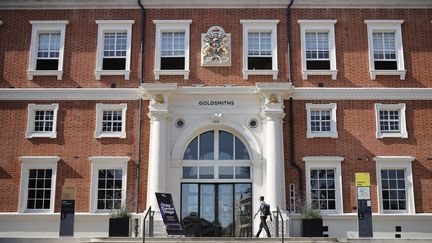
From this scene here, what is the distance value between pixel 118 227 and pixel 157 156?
134 inches

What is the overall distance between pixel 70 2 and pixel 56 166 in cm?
715

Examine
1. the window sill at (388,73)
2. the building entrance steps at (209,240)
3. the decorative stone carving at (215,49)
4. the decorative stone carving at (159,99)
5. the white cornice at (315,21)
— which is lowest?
the building entrance steps at (209,240)

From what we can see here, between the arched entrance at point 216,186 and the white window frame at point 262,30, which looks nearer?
the arched entrance at point 216,186

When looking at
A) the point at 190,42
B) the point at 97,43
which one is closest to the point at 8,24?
the point at 97,43

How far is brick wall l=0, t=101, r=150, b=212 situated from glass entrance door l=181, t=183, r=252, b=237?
6.22 ft

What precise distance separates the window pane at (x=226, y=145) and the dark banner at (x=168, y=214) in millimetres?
3522

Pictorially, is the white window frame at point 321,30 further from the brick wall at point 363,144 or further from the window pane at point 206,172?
the window pane at point 206,172

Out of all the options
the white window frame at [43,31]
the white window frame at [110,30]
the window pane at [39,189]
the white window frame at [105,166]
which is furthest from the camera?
the white window frame at [43,31]

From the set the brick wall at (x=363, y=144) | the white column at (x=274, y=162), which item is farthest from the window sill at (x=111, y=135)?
the brick wall at (x=363, y=144)

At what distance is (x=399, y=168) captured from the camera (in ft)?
75.1

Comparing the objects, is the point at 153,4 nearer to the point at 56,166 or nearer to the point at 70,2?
the point at 70,2

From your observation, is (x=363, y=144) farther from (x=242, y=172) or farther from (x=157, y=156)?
(x=157, y=156)

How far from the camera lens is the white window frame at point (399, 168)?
22.5 m

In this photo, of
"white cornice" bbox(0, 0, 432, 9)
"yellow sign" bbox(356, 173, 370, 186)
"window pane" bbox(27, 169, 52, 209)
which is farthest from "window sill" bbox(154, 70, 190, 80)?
"yellow sign" bbox(356, 173, 370, 186)
